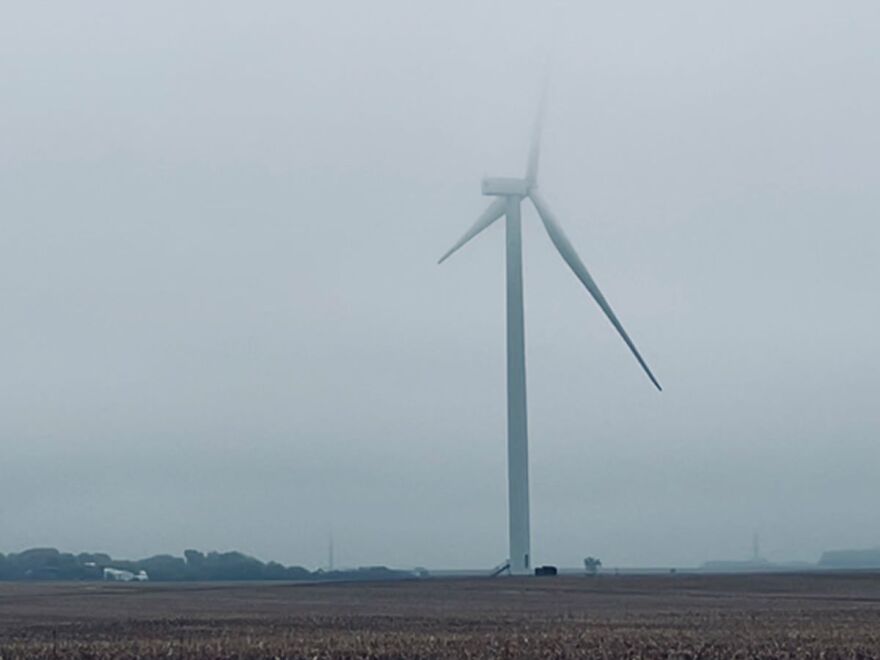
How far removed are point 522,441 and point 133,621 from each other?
5072 cm

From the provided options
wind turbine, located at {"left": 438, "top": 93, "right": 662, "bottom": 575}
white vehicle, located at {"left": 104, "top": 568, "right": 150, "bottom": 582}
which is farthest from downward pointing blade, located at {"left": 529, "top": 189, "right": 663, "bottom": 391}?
white vehicle, located at {"left": 104, "top": 568, "right": 150, "bottom": 582}

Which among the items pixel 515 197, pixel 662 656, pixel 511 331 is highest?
pixel 515 197

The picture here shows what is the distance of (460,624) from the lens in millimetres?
51969

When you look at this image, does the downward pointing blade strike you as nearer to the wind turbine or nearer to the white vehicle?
the wind turbine

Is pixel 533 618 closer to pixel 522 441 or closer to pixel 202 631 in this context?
pixel 202 631

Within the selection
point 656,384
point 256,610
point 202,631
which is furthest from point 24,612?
point 656,384

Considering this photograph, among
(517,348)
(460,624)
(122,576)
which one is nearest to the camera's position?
(460,624)

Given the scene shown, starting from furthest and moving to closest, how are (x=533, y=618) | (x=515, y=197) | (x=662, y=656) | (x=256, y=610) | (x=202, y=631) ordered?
(x=515, y=197) → (x=256, y=610) → (x=533, y=618) → (x=202, y=631) → (x=662, y=656)

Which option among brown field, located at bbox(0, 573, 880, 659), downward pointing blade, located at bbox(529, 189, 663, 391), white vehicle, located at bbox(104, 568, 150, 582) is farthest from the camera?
white vehicle, located at bbox(104, 568, 150, 582)

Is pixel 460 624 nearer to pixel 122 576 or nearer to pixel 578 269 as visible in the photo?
pixel 578 269

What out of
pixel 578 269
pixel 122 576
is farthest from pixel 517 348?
pixel 122 576

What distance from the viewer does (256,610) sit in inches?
2692

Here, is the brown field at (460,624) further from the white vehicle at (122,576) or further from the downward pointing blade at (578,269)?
the white vehicle at (122,576)

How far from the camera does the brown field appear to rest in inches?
1565
